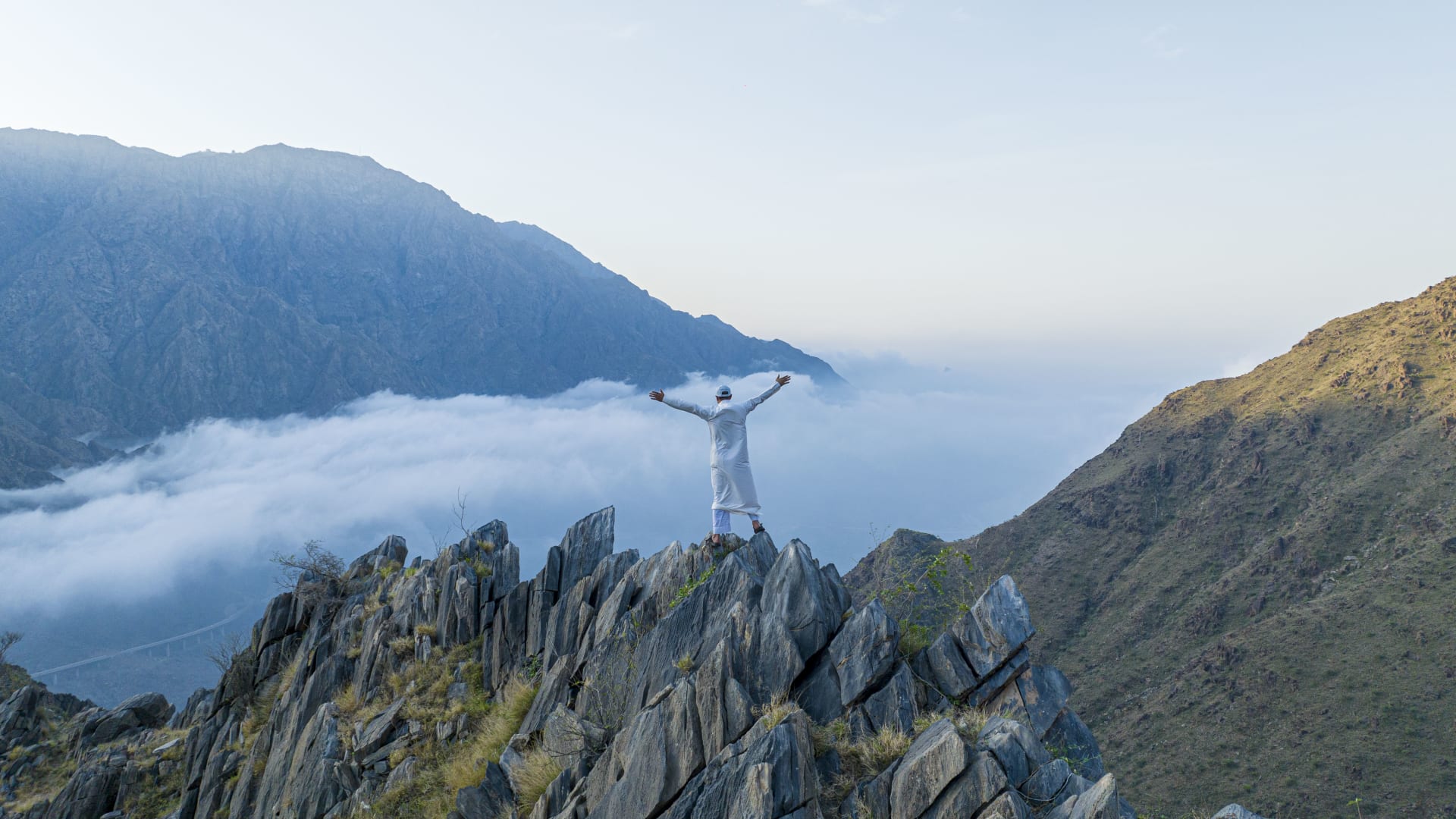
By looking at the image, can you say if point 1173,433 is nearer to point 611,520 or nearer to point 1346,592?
point 1346,592

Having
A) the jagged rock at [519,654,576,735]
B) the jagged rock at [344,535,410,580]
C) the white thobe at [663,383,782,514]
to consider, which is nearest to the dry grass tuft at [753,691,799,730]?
the jagged rock at [519,654,576,735]

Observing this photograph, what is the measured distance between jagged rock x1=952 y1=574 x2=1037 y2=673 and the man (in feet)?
14.8

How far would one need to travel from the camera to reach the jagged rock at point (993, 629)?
9.93 metres

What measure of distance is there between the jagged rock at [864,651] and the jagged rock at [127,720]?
1209 inches

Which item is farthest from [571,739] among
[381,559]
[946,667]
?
[381,559]

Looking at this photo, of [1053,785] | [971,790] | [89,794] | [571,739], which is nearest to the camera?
[971,790]

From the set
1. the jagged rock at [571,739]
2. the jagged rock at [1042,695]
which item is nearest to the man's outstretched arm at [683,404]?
the jagged rock at [571,739]

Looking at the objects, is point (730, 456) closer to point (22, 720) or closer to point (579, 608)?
point (579, 608)

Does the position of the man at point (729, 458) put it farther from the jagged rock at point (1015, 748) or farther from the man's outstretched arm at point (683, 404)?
the jagged rock at point (1015, 748)

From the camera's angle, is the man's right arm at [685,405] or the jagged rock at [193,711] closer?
the man's right arm at [685,405]

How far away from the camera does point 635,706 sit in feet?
35.5

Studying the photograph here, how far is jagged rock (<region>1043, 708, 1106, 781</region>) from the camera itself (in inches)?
376

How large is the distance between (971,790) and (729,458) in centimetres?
741

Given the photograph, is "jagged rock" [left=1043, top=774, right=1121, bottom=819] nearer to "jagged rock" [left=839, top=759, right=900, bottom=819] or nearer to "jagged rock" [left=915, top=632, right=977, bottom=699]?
"jagged rock" [left=839, top=759, right=900, bottom=819]
